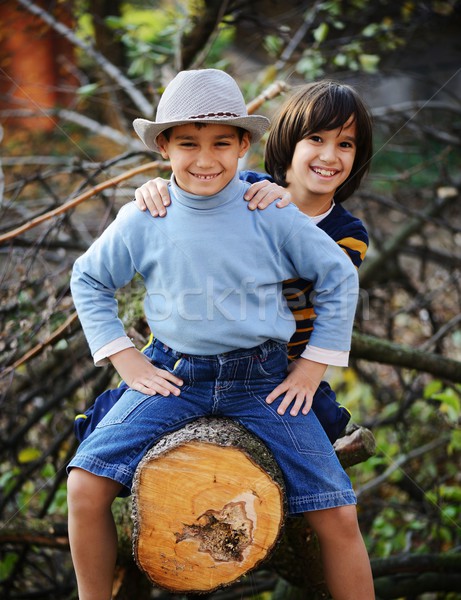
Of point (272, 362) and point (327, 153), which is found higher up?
point (327, 153)

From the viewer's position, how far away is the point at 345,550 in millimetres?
1805

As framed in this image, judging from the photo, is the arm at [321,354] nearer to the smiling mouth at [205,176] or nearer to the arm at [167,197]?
the arm at [167,197]

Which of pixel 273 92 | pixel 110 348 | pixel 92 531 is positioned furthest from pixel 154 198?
pixel 273 92

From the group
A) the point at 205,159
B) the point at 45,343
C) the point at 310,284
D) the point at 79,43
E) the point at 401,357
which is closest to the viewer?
the point at 205,159

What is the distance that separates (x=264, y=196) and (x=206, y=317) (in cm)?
38

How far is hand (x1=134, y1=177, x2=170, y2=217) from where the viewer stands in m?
1.88

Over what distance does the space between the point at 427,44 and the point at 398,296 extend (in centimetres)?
194

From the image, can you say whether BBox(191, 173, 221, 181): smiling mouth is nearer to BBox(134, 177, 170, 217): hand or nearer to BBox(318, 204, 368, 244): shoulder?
BBox(134, 177, 170, 217): hand

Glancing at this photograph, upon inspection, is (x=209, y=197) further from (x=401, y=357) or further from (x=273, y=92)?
(x=401, y=357)

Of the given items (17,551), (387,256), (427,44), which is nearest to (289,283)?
(17,551)

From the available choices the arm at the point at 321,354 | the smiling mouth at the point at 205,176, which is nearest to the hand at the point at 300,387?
the arm at the point at 321,354

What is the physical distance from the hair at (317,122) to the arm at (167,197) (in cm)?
32

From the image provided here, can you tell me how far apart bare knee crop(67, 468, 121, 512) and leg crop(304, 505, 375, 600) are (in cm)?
53

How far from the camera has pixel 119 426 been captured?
1.79m
